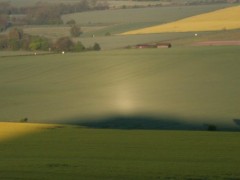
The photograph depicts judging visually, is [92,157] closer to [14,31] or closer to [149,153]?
[149,153]

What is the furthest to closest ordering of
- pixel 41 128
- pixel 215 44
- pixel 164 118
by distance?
pixel 215 44, pixel 164 118, pixel 41 128

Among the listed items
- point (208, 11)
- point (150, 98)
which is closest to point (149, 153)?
point (150, 98)

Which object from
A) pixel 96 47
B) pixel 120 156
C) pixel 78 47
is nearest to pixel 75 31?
pixel 78 47

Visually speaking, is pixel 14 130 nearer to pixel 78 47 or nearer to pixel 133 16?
pixel 78 47

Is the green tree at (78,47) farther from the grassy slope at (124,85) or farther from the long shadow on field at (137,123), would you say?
the long shadow on field at (137,123)

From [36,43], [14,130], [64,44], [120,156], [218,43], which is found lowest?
[64,44]

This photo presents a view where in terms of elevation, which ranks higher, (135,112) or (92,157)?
(92,157)

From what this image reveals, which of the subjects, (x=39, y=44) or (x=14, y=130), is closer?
(x=14, y=130)

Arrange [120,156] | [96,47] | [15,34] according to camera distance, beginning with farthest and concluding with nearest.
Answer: [15,34], [96,47], [120,156]
